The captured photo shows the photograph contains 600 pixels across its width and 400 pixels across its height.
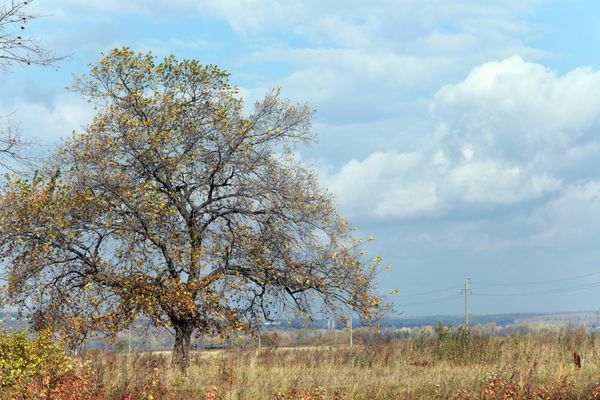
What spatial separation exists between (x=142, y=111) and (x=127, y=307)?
5816 mm

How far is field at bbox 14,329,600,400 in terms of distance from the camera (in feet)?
48.1

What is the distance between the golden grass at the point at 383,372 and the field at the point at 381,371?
0.07 ft

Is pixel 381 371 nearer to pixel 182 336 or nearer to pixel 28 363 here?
pixel 182 336

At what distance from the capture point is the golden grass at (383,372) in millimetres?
14734

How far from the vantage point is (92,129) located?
2358cm

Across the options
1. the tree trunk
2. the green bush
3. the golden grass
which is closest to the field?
the golden grass

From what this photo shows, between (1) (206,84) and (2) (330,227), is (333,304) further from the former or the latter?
(1) (206,84)

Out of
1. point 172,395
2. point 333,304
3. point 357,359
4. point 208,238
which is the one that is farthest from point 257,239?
point 172,395

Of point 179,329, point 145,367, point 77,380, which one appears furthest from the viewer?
point 179,329

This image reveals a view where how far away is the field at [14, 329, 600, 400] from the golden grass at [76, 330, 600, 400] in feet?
0.07

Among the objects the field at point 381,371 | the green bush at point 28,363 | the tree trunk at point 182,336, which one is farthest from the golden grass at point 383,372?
the tree trunk at point 182,336

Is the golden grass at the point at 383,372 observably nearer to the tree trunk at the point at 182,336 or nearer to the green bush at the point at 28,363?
the green bush at the point at 28,363

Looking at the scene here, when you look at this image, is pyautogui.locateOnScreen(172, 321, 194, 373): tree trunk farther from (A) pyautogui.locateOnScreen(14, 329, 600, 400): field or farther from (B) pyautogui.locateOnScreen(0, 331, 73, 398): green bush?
(B) pyautogui.locateOnScreen(0, 331, 73, 398): green bush

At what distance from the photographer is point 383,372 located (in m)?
19.6
